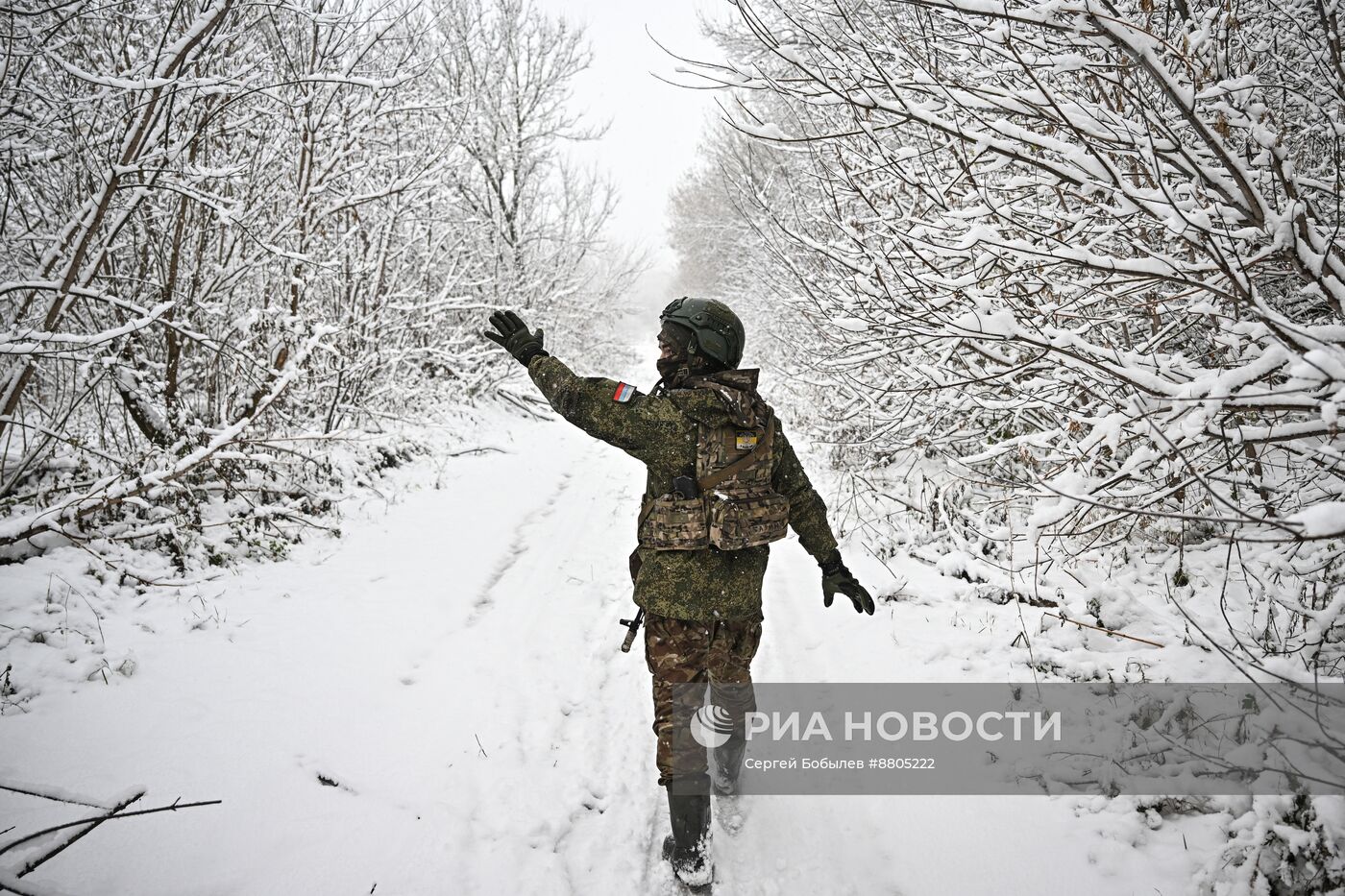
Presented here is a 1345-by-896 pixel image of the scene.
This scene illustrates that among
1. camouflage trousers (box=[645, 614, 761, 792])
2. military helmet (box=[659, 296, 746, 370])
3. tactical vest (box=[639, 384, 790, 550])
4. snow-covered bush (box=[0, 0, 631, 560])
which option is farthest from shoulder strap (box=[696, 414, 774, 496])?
snow-covered bush (box=[0, 0, 631, 560])

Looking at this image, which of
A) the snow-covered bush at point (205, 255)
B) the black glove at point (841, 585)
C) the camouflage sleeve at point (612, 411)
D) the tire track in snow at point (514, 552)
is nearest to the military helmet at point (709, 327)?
the camouflage sleeve at point (612, 411)

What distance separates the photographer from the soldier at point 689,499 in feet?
6.96

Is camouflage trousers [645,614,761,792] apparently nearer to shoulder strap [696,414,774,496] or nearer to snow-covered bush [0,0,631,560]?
shoulder strap [696,414,774,496]

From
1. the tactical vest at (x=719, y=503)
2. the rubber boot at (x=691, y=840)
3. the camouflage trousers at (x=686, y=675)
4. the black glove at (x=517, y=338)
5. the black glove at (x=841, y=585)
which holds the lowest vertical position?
the rubber boot at (x=691, y=840)

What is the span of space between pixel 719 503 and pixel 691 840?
129cm

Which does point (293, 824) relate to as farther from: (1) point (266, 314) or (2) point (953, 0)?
(1) point (266, 314)

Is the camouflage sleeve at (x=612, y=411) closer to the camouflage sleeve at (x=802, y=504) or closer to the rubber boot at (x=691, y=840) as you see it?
the camouflage sleeve at (x=802, y=504)

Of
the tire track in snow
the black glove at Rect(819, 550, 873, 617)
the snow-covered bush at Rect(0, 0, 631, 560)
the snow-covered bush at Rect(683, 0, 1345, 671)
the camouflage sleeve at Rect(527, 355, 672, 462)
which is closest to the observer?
the snow-covered bush at Rect(683, 0, 1345, 671)

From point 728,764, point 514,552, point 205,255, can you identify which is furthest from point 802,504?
point 205,255

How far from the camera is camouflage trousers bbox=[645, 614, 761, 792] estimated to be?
2.22 meters

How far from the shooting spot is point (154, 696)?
2.96 metres

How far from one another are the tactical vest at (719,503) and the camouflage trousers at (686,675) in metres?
0.36

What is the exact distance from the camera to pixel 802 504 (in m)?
2.62

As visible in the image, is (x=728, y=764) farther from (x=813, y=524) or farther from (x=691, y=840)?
(x=813, y=524)
